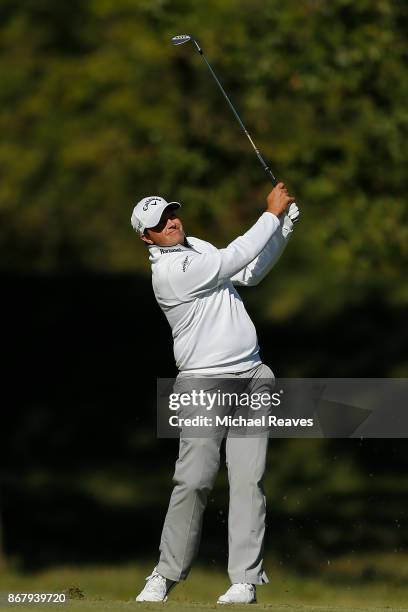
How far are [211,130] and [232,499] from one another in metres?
A: 10.1

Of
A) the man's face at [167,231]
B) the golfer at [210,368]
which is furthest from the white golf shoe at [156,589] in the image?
the man's face at [167,231]

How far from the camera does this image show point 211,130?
16.1 m

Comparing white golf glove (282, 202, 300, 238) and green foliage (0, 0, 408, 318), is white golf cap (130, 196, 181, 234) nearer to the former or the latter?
white golf glove (282, 202, 300, 238)

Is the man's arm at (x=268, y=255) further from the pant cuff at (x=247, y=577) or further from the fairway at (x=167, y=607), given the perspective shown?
the fairway at (x=167, y=607)

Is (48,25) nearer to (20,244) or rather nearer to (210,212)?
(20,244)

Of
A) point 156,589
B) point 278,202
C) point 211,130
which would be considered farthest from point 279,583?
point 211,130

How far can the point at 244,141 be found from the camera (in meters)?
16.0

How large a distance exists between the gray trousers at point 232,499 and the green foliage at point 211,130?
7522mm

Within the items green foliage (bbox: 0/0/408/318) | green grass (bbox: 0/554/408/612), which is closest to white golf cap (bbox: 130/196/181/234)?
green grass (bbox: 0/554/408/612)

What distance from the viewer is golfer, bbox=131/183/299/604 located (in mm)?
6391

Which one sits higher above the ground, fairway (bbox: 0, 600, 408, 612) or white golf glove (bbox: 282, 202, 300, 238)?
white golf glove (bbox: 282, 202, 300, 238)

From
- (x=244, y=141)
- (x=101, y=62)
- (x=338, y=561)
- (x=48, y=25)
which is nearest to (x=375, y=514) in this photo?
(x=338, y=561)

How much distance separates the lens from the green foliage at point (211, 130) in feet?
45.4

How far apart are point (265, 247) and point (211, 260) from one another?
41 cm
